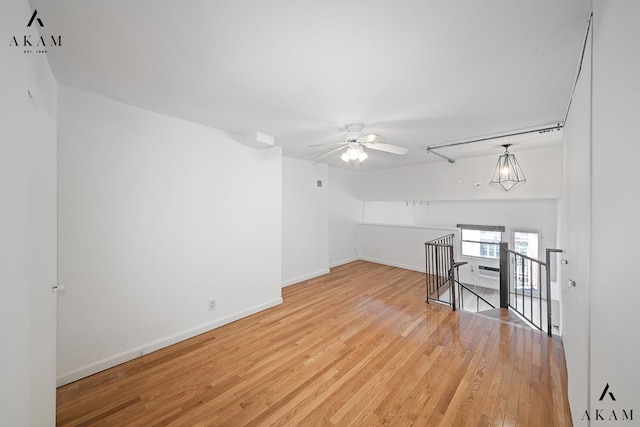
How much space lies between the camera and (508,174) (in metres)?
4.13

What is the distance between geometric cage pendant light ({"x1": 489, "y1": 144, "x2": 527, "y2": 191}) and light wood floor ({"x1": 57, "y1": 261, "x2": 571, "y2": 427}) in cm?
258

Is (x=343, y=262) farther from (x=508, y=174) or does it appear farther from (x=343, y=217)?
(x=508, y=174)

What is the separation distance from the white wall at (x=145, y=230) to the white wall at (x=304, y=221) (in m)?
1.11

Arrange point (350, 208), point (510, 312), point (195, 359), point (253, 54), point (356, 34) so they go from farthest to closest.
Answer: point (350, 208), point (510, 312), point (195, 359), point (253, 54), point (356, 34)

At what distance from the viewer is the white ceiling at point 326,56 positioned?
3.87 feet

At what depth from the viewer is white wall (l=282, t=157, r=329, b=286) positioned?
450 cm

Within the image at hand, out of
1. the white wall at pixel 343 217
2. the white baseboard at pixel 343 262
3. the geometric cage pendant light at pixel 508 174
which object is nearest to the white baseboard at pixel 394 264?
the white baseboard at pixel 343 262

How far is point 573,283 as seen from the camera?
1592 millimetres

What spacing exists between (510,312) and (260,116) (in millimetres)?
4416

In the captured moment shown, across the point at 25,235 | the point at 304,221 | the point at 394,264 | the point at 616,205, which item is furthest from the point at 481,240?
the point at 25,235

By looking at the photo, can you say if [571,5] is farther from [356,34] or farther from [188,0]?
[188,0]

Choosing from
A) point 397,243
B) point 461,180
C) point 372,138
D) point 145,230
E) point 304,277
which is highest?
point 372,138

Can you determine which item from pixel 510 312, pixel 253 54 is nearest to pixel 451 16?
pixel 253 54

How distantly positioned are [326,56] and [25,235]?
1836mm
